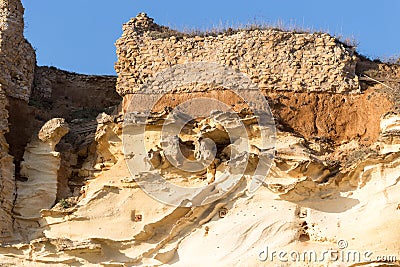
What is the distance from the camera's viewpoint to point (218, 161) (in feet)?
60.8

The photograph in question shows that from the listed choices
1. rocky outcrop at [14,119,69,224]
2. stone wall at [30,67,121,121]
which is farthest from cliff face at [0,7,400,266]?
stone wall at [30,67,121,121]

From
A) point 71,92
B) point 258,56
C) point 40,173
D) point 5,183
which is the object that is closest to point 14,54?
point 40,173

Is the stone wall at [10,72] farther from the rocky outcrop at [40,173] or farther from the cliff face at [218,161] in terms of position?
the rocky outcrop at [40,173]

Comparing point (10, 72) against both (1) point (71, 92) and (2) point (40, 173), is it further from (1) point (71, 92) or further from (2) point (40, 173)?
(1) point (71, 92)

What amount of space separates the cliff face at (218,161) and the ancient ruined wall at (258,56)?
26 mm

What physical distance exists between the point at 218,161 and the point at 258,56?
2.81 metres

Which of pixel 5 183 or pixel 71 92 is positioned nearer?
pixel 5 183

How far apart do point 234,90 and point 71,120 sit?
3812mm

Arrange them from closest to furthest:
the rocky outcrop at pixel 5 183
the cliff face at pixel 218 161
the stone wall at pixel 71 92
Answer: the cliff face at pixel 218 161 < the rocky outcrop at pixel 5 183 < the stone wall at pixel 71 92

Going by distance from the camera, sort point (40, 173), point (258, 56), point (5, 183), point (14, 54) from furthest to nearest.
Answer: point (14, 54) < point (258, 56) < point (40, 173) < point (5, 183)

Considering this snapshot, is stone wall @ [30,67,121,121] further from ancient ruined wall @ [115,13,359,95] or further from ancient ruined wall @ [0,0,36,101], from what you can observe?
ancient ruined wall @ [115,13,359,95]

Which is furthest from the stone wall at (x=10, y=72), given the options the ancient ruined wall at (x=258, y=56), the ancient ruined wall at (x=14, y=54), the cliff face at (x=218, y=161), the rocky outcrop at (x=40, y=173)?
the ancient ruined wall at (x=258, y=56)

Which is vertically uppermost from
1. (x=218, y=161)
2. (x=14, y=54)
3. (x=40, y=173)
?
(x=14, y=54)

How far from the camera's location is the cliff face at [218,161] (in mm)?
17469
